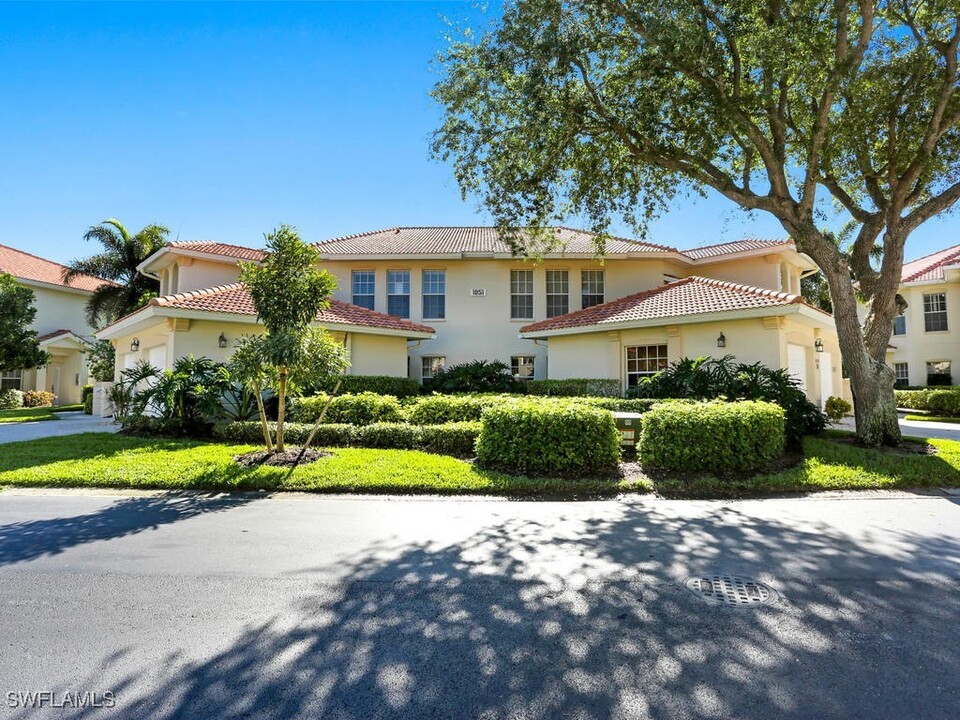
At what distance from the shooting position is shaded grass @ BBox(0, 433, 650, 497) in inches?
316

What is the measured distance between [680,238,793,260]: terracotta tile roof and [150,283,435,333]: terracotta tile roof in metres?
12.2

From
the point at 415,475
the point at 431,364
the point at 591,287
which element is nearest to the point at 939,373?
the point at 591,287

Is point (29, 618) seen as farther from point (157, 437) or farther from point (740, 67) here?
point (740, 67)

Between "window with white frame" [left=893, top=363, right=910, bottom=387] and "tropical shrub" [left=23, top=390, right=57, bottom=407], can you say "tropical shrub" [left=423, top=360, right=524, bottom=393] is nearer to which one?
"tropical shrub" [left=23, top=390, right=57, bottom=407]

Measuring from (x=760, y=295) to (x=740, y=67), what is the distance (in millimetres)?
6432

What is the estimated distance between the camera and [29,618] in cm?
363

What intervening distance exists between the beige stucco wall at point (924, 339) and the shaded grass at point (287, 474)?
27048 mm

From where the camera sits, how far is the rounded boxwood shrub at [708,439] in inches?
335

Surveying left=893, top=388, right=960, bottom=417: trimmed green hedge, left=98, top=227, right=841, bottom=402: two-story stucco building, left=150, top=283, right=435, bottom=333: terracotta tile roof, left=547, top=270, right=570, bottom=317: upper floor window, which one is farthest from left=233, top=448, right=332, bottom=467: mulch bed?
left=893, top=388, right=960, bottom=417: trimmed green hedge

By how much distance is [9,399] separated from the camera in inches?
961

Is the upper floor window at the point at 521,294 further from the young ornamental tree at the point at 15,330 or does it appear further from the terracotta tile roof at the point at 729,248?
the young ornamental tree at the point at 15,330

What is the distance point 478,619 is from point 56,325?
35.9 m

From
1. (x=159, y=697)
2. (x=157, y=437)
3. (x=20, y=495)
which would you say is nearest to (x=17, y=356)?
(x=157, y=437)

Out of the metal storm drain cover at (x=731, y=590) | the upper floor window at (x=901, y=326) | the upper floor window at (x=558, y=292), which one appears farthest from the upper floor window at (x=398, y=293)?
the upper floor window at (x=901, y=326)
